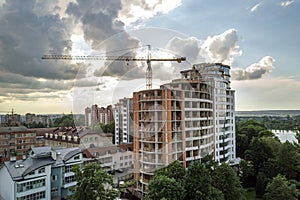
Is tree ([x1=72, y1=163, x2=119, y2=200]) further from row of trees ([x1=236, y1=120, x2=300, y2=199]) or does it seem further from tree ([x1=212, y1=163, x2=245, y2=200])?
row of trees ([x1=236, y1=120, x2=300, y2=199])

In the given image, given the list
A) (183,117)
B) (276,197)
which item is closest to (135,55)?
(183,117)

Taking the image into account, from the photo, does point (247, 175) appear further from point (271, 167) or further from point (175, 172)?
point (175, 172)

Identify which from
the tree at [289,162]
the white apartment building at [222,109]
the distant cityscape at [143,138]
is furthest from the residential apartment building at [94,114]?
the tree at [289,162]

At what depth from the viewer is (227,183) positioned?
22.6 ft

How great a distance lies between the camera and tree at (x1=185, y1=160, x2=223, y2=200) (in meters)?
5.71

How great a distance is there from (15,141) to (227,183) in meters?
13.6

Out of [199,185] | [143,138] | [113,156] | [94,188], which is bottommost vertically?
[113,156]

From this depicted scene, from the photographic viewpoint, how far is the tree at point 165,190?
5.52 m

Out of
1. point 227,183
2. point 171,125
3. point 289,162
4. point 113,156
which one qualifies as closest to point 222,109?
point 289,162

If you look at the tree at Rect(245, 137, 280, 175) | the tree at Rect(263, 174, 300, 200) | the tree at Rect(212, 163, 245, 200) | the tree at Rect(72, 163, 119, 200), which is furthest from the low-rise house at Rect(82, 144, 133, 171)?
the tree at Rect(263, 174, 300, 200)

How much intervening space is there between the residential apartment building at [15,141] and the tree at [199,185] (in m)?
11.4

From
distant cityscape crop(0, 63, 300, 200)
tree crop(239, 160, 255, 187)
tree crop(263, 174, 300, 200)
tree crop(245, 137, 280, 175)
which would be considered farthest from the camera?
tree crop(245, 137, 280, 175)

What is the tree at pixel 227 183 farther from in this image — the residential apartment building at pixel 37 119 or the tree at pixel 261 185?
the residential apartment building at pixel 37 119

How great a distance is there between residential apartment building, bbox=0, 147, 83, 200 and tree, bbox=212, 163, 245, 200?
4.75 meters
